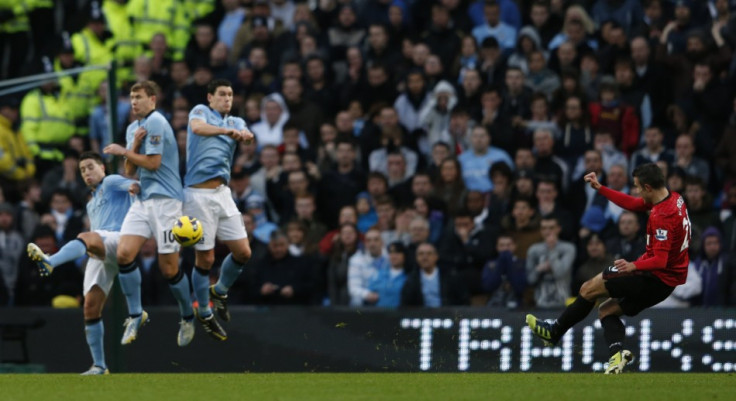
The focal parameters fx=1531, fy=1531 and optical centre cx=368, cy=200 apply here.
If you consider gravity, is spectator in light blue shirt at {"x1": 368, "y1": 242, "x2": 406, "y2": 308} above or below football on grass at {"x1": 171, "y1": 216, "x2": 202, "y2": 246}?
below

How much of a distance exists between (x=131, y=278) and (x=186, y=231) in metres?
1.00

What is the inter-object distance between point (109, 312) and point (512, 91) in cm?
606

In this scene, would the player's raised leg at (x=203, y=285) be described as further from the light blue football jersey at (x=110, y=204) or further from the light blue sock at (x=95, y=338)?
the light blue sock at (x=95, y=338)

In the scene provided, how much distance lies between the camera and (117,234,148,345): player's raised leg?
14.2 meters

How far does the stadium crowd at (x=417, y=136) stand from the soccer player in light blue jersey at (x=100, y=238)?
3.04 metres

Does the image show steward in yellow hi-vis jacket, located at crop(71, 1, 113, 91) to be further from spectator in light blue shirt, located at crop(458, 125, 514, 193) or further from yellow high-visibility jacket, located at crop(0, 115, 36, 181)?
spectator in light blue shirt, located at crop(458, 125, 514, 193)

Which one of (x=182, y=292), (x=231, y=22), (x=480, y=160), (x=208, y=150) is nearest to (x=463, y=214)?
(x=480, y=160)

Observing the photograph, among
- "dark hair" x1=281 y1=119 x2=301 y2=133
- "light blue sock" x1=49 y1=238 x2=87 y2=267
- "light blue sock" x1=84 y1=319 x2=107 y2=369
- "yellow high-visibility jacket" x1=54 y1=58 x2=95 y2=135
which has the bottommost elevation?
"light blue sock" x1=84 y1=319 x2=107 y2=369

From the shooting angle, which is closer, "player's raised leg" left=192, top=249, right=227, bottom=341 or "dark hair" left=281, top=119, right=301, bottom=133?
"player's raised leg" left=192, top=249, right=227, bottom=341

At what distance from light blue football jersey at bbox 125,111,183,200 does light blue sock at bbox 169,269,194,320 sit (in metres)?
0.83

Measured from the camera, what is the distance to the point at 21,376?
558 inches

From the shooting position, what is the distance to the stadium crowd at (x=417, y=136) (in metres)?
17.6

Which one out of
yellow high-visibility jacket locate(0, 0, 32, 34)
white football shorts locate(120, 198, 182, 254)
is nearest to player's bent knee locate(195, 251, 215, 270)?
Answer: white football shorts locate(120, 198, 182, 254)

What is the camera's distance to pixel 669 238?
43.0 ft
